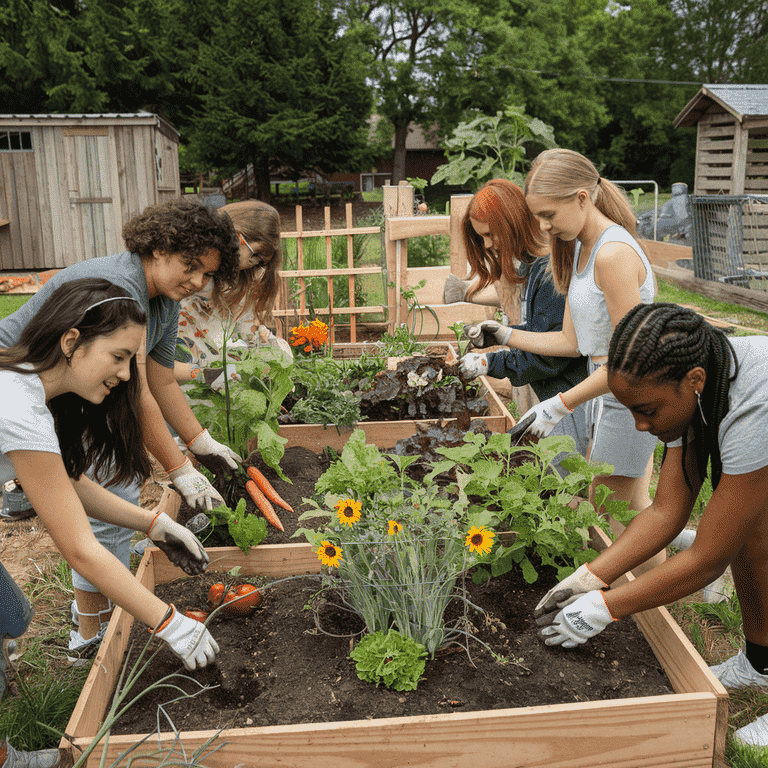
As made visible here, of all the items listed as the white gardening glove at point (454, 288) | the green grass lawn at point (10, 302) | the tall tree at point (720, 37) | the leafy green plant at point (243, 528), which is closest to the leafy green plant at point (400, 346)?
the white gardening glove at point (454, 288)

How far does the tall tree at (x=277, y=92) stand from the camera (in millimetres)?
19125

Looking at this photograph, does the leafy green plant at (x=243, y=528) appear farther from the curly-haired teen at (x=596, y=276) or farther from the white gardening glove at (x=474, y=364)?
the white gardening glove at (x=474, y=364)

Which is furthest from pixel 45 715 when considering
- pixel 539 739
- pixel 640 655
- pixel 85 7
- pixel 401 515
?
pixel 85 7

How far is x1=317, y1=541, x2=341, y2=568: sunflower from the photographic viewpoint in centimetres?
169

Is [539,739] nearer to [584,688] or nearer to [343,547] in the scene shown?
Result: [584,688]

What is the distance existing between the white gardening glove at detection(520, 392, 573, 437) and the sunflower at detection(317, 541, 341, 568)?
1.04 m

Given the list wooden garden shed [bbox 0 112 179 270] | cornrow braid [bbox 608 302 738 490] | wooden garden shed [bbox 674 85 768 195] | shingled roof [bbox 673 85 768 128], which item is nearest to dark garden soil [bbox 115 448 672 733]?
cornrow braid [bbox 608 302 738 490]

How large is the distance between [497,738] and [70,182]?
11.8m

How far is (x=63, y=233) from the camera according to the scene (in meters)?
11.4

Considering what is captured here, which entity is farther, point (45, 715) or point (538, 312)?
point (538, 312)

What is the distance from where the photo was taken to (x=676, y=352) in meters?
1.40

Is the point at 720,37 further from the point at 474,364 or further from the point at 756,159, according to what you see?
the point at 474,364

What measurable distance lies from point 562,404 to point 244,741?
1.51 metres

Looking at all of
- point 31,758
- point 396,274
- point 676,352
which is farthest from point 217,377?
point 396,274
